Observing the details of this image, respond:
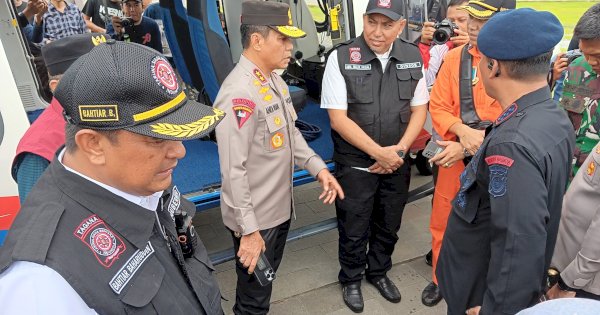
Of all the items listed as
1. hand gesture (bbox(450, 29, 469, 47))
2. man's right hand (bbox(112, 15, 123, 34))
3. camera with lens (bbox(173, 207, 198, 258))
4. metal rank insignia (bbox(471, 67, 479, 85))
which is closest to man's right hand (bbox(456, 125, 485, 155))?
metal rank insignia (bbox(471, 67, 479, 85))

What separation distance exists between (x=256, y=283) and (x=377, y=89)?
1.26 metres

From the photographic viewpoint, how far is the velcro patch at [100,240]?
864 mm

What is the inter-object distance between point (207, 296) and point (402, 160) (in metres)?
1.60

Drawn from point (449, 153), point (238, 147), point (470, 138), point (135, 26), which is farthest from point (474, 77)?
point (135, 26)

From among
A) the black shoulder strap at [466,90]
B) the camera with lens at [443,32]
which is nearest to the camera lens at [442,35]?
the camera with lens at [443,32]

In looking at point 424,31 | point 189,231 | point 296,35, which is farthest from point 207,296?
point 424,31

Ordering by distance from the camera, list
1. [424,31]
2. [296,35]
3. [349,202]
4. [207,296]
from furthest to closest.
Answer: [424,31] < [349,202] < [296,35] < [207,296]

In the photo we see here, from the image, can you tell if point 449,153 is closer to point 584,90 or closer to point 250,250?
point 584,90

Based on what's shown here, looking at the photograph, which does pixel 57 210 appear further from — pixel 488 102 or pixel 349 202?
pixel 488 102

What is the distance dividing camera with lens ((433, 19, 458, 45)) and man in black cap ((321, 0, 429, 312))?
40cm

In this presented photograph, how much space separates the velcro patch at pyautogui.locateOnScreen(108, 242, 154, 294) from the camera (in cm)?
86

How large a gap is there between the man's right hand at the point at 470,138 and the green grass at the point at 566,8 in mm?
10973

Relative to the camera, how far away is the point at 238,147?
6.28 feet

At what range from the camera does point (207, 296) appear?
1.15 m
